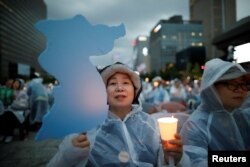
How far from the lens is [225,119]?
2330 mm

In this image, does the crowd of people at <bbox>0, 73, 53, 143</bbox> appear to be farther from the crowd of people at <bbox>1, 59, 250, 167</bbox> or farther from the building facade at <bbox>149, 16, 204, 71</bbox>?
the building facade at <bbox>149, 16, 204, 71</bbox>

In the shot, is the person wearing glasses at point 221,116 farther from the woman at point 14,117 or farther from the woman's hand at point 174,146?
the woman at point 14,117

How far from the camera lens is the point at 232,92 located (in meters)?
2.30

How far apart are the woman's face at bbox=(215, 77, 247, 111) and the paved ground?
3.97 meters

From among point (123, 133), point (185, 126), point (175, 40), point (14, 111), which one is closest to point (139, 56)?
point (185, 126)

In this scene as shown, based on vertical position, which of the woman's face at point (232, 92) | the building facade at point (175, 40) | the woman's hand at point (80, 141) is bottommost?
the woman's hand at point (80, 141)

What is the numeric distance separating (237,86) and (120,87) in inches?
33.8

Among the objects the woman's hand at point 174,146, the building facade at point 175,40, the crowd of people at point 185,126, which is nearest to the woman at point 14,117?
the crowd of people at point 185,126

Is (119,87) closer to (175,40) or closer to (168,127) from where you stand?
(168,127)

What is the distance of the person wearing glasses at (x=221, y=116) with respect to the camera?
7.45 feet

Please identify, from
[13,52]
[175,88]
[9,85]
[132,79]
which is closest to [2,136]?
[9,85]

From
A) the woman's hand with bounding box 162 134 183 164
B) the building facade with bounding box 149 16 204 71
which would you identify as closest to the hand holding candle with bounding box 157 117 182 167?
the woman's hand with bounding box 162 134 183 164

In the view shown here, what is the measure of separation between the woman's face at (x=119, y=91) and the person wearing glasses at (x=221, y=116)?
1.69 ft

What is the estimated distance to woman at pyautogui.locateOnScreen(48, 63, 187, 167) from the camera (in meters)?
2.07
